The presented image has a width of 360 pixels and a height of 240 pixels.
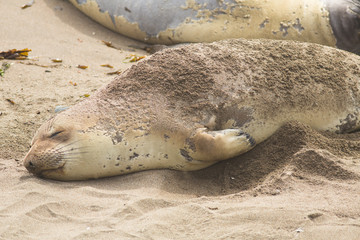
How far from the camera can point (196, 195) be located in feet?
12.0

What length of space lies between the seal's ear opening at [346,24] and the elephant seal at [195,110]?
6.51 ft

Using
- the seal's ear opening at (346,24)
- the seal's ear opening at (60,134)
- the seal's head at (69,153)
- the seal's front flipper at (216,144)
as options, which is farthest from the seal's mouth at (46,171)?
the seal's ear opening at (346,24)

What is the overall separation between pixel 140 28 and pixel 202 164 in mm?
3570

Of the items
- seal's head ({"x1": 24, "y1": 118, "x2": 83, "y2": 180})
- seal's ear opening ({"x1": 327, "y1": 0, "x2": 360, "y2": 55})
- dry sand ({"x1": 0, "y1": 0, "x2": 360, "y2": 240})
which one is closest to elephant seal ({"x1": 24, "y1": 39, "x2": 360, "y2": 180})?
seal's head ({"x1": 24, "y1": 118, "x2": 83, "y2": 180})

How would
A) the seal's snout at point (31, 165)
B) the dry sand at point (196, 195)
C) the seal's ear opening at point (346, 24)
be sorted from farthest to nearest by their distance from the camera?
the seal's ear opening at point (346, 24) < the seal's snout at point (31, 165) < the dry sand at point (196, 195)

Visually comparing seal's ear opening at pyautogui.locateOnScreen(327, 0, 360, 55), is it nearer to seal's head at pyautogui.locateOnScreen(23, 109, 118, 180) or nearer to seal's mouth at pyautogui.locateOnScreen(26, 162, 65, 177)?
seal's head at pyautogui.locateOnScreen(23, 109, 118, 180)

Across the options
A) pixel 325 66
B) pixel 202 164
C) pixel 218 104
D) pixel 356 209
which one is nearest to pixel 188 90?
pixel 218 104

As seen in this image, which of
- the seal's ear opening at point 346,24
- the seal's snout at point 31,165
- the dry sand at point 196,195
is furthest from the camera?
the seal's ear opening at point 346,24

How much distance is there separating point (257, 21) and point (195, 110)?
9.47 ft

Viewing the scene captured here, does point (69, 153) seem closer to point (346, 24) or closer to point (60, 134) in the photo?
point (60, 134)

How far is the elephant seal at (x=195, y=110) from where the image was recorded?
12.6ft

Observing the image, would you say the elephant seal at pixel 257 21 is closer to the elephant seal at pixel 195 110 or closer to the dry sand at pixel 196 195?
the dry sand at pixel 196 195

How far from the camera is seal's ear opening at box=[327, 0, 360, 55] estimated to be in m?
6.33

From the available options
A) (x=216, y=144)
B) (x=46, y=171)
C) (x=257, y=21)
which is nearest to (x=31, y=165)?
(x=46, y=171)
